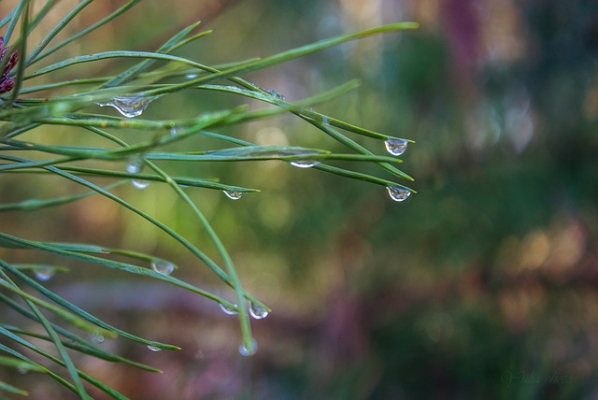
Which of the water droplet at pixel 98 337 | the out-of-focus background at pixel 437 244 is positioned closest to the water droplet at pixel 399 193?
the water droplet at pixel 98 337

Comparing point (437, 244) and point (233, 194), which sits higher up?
point (437, 244)

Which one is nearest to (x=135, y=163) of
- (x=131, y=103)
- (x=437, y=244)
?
(x=131, y=103)

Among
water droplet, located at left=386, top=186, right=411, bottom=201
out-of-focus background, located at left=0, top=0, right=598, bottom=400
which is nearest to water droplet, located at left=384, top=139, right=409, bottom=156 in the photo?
water droplet, located at left=386, top=186, right=411, bottom=201

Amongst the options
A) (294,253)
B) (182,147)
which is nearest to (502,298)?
(294,253)

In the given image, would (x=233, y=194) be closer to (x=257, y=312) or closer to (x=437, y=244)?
(x=257, y=312)

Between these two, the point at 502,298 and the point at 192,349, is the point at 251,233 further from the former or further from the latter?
the point at 502,298

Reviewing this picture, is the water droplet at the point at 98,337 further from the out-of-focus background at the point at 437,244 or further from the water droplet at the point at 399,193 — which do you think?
the out-of-focus background at the point at 437,244
